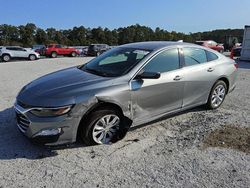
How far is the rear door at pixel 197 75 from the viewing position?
213 inches

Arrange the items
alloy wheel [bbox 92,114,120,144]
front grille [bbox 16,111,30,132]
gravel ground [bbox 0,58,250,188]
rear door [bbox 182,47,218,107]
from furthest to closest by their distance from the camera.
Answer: rear door [bbox 182,47,218,107] → alloy wheel [bbox 92,114,120,144] → front grille [bbox 16,111,30,132] → gravel ground [bbox 0,58,250,188]

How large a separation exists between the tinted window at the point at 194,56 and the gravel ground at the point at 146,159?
1.15 m

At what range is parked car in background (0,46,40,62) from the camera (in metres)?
24.9

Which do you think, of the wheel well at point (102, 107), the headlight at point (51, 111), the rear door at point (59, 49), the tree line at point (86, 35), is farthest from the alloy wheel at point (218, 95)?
the tree line at point (86, 35)

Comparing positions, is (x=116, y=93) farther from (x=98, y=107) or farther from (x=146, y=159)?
(x=146, y=159)

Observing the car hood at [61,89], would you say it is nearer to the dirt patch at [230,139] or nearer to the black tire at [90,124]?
the black tire at [90,124]

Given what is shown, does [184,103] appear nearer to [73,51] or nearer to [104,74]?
[104,74]

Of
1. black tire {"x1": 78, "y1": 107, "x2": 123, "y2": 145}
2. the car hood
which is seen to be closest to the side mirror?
the car hood

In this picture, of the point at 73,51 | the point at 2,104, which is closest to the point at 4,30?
the point at 73,51

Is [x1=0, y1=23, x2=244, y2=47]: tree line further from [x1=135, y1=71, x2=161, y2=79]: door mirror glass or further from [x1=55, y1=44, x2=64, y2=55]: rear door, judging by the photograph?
[x1=135, y1=71, x2=161, y2=79]: door mirror glass

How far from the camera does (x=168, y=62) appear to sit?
5160 millimetres

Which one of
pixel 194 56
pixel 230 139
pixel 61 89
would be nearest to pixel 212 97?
pixel 194 56

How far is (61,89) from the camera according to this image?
4223 mm

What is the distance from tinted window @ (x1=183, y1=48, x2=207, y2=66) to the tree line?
54569 millimetres
